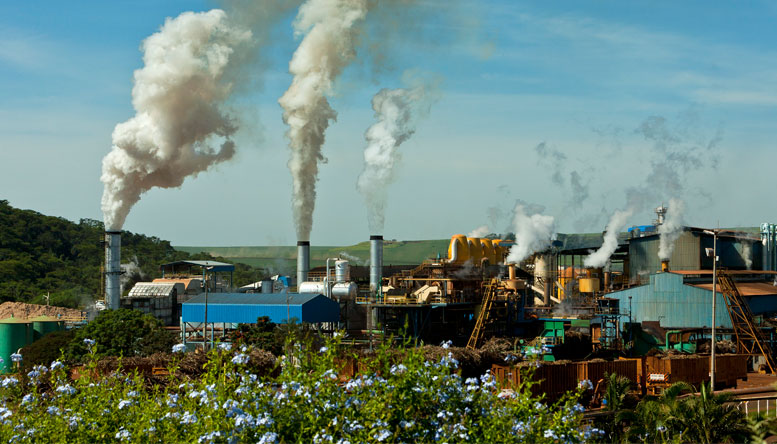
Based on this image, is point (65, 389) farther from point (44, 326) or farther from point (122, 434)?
point (44, 326)

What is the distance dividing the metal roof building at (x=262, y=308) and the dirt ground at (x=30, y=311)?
87.0 ft

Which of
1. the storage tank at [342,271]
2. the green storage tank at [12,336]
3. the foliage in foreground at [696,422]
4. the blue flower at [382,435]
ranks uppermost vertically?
the storage tank at [342,271]

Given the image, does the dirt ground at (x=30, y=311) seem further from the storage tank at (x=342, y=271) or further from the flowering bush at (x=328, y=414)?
the flowering bush at (x=328, y=414)

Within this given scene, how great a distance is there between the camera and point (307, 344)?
49.1ft

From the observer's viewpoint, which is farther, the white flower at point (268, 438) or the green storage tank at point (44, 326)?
the green storage tank at point (44, 326)

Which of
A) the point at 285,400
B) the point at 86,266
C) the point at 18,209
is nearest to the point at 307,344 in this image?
the point at 285,400

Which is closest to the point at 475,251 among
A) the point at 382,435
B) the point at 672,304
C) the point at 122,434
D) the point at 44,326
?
the point at 672,304

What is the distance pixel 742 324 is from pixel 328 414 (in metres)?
53.8

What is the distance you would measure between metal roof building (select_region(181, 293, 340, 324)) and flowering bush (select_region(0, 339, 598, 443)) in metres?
46.0

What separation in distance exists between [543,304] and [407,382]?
228ft

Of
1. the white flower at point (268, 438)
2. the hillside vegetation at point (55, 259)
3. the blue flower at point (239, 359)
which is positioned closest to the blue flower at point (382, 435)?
the white flower at point (268, 438)

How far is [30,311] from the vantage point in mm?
85312

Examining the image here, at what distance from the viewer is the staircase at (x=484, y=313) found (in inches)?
2514

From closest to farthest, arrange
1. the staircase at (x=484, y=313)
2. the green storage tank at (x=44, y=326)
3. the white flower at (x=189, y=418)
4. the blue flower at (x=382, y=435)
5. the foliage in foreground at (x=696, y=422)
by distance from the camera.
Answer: the blue flower at (x=382, y=435) < the white flower at (x=189, y=418) < the foliage in foreground at (x=696, y=422) < the staircase at (x=484, y=313) < the green storage tank at (x=44, y=326)
